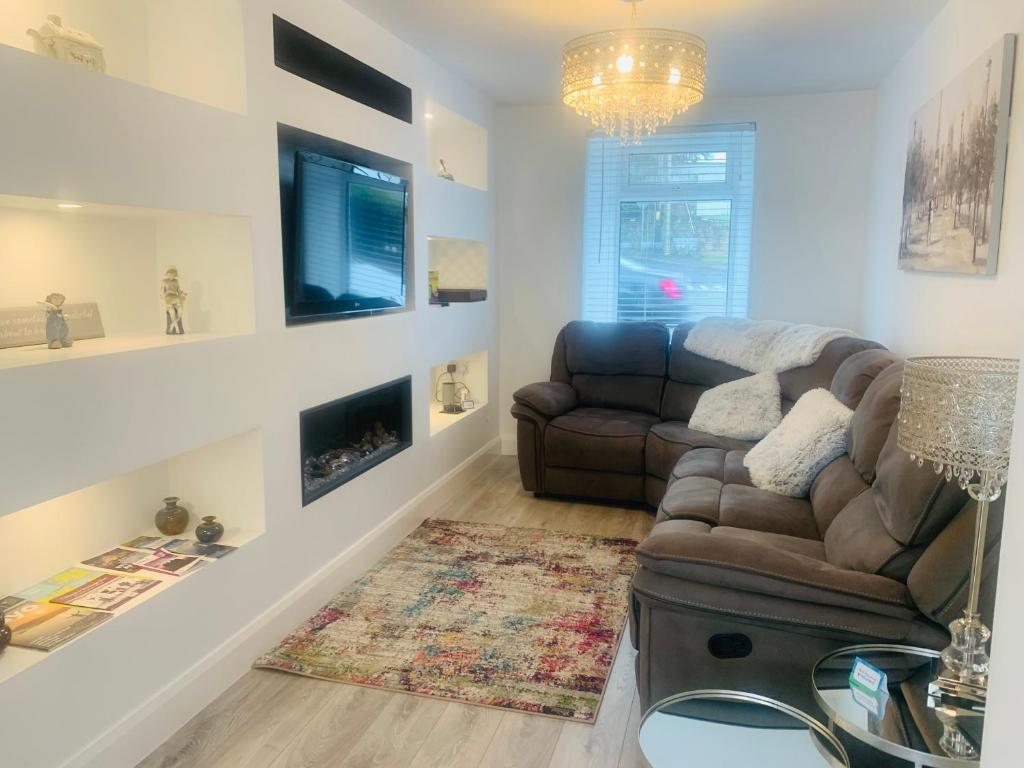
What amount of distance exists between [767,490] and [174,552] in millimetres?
2186

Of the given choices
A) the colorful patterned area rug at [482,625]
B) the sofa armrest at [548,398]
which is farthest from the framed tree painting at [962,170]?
the sofa armrest at [548,398]

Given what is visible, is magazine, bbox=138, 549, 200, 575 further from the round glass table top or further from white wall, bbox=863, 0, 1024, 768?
white wall, bbox=863, 0, 1024, 768

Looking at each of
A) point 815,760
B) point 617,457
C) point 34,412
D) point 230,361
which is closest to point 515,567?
point 617,457

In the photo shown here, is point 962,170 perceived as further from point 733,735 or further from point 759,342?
point 733,735

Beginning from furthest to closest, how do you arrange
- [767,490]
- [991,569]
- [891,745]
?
[767,490] < [991,569] < [891,745]

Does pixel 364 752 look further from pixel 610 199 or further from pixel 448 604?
pixel 610 199

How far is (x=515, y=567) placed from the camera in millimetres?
3404

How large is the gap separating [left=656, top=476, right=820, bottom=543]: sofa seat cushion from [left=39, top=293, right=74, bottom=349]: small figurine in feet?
6.71

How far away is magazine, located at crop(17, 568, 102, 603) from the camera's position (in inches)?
81.4

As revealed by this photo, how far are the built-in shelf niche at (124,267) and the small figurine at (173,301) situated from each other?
42 millimetres

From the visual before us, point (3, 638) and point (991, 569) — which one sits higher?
point (991, 569)

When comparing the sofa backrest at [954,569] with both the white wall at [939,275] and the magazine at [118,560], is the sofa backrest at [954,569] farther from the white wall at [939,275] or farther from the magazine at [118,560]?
the magazine at [118,560]

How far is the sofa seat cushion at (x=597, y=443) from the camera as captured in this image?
4172 millimetres

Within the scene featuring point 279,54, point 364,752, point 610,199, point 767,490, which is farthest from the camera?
point 610,199
